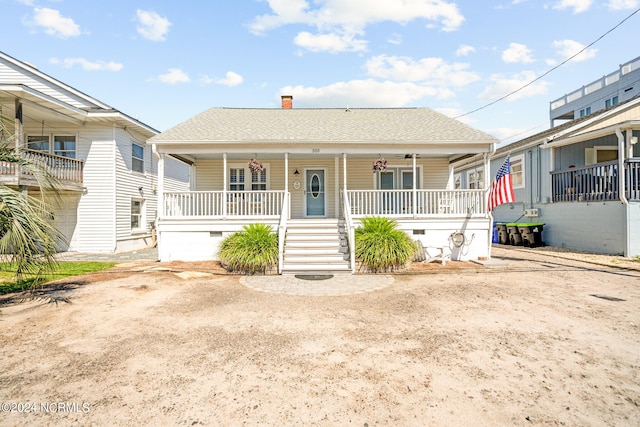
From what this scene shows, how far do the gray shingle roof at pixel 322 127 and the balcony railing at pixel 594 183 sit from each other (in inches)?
194

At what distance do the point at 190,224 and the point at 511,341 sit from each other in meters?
9.59

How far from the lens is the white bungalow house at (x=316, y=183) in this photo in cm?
1064

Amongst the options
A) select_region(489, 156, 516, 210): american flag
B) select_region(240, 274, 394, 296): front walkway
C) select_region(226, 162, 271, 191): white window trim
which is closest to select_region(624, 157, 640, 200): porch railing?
select_region(489, 156, 516, 210): american flag

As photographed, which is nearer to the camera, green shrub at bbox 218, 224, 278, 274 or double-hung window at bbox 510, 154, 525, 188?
green shrub at bbox 218, 224, 278, 274

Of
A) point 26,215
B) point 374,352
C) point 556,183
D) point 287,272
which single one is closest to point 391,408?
point 374,352

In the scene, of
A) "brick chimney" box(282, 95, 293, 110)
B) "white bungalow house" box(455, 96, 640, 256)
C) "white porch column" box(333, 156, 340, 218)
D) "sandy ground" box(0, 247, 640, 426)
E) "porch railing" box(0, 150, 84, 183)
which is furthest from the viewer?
"brick chimney" box(282, 95, 293, 110)

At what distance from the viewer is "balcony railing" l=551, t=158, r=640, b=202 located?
11102mm

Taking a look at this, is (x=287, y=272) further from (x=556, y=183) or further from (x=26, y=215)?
(x=556, y=183)

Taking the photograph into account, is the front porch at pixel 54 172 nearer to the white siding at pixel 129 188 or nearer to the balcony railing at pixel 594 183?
the white siding at pixel 129 188

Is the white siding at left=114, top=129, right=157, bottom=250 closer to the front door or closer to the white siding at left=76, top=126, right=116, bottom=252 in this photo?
the white siding at left=76, top=126, right=116, bottom=252

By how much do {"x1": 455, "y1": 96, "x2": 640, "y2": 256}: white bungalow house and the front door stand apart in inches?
235

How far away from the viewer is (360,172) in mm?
13695

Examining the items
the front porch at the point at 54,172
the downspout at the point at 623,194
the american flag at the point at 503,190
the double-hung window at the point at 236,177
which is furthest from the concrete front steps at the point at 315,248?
the downspout at the point at 623,194

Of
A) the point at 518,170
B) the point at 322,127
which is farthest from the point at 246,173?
the point at 518,170
